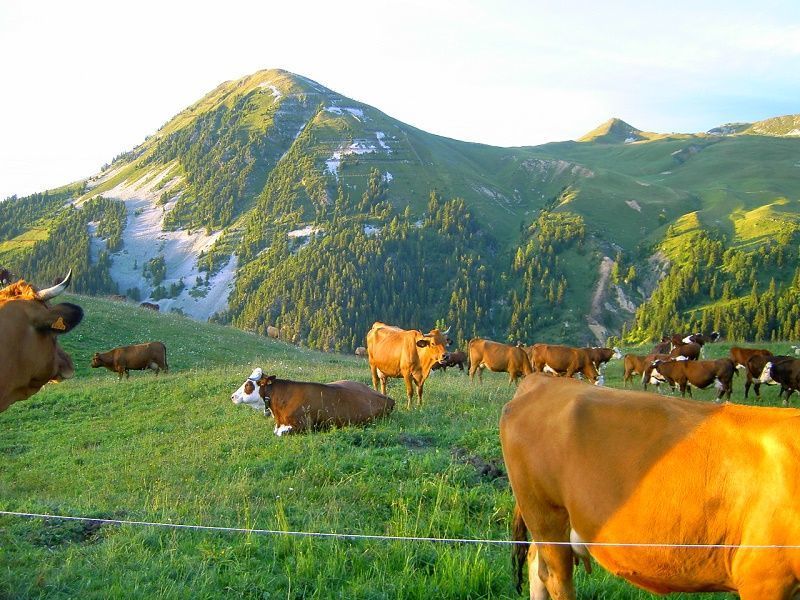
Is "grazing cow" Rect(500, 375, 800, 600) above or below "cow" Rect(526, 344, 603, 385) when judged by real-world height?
above

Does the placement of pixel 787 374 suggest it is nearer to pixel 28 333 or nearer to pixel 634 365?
pixel 634 365

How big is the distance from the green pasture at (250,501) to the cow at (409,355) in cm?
82

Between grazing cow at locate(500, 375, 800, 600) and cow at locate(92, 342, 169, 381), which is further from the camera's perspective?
cow at locate(92, 342, 169, 381)

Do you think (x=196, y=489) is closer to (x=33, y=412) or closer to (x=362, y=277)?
(x=33, y=412)

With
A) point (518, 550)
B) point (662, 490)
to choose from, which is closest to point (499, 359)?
point (518, 550)

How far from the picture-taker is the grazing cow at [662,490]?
3961mm

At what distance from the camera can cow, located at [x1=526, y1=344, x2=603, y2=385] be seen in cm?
3075

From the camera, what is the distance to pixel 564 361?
1216 inches

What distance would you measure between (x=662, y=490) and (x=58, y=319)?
568 cm

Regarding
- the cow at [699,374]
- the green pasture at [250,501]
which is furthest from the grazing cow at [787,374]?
the green pasture at [250,501]

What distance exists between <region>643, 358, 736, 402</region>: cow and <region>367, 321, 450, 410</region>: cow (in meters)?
13.4

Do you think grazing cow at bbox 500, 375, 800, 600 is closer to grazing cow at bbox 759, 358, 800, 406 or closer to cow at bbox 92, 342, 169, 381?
grazing cow at bbox 759, 358, 800, 406

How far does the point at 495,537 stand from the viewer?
7.23 metres

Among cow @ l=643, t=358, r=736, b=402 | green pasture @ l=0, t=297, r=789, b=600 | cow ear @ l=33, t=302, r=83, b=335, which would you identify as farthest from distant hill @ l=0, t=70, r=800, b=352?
cow ear @ l=33, t=302, r=83, b=335
